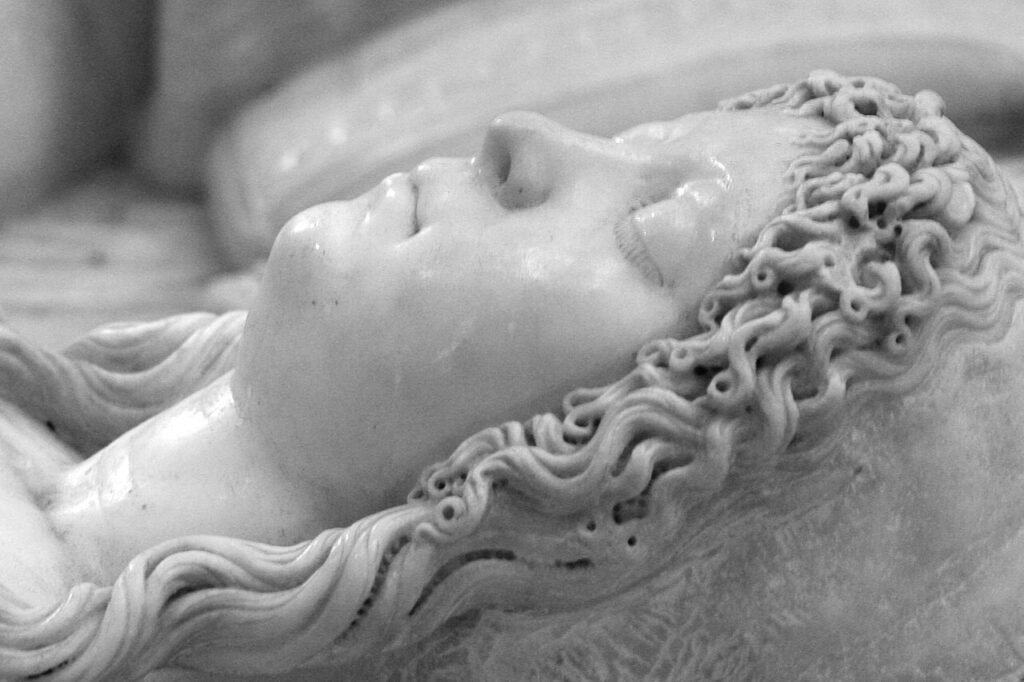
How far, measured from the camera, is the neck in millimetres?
1817

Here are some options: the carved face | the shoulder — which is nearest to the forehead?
the carved face

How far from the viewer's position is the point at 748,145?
185cm

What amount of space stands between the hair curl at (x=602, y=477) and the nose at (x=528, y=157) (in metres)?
0.24

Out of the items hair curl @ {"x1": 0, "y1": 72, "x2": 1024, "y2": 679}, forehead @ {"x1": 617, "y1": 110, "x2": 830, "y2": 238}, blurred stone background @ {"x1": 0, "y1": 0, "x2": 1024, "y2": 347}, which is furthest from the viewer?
blurred stone background @ {"x1": 0, "y1": 0, "x2": 1024, "y2": 347}

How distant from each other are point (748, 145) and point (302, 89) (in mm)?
1686

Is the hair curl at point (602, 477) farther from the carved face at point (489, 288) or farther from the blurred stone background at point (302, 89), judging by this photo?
the blurred stone background at point (302, 89)

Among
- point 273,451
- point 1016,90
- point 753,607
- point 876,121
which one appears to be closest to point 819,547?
point 753,607

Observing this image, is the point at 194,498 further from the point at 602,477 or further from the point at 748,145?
the point at 748,145

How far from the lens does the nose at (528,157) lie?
1820mm

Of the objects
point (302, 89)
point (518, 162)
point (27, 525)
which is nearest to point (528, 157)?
point (518, 162)

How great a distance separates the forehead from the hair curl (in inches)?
1.5

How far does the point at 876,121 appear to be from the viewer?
1872mm

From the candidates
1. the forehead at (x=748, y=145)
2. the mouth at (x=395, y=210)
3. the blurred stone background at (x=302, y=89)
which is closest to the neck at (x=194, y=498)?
the mouth at (x=395, y=210)

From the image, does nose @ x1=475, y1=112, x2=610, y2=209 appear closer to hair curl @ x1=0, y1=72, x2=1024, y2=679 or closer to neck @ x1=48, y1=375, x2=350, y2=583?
hair curl @ x1=0, y1=72, x2=1024, y2=679
